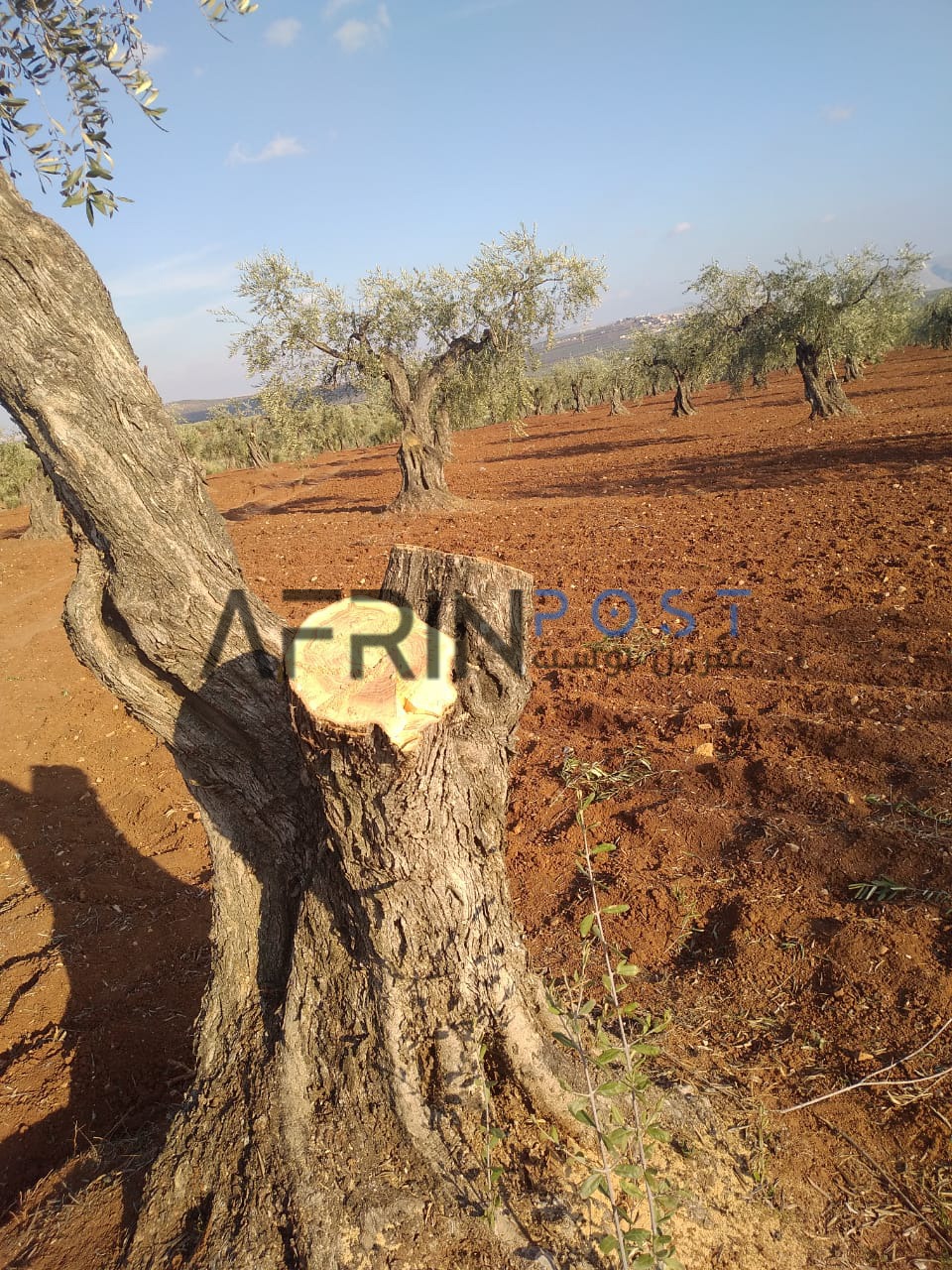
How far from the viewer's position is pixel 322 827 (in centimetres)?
A: 211

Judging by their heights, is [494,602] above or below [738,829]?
above

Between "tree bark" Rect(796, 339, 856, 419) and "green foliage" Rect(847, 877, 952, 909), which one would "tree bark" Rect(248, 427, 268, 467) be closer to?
"tree bark" Rect(796, 339, 856, 419)

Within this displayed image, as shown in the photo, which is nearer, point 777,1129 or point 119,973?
point 777,1129

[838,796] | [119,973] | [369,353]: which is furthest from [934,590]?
[369,353]

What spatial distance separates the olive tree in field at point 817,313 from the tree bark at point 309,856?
22289 mm

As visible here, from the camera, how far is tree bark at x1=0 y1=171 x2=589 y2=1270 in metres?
1.80

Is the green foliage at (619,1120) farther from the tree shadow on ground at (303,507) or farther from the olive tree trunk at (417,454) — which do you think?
the tree shadow on ground at (303,507)

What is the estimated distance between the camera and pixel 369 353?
16.0m

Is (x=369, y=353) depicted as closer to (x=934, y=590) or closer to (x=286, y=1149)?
(x=934, y=590)

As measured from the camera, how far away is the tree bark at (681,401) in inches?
1259

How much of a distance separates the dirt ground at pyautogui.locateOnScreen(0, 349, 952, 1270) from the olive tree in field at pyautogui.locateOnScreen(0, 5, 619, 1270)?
496mm

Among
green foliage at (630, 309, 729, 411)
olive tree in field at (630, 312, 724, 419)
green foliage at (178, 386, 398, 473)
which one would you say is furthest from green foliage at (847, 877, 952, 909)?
olive tree in field at (630, 312, 724, 419)

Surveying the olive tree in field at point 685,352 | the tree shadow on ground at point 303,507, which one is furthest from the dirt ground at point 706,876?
the olive tree in field at point 685,352

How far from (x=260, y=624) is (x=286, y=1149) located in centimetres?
155
